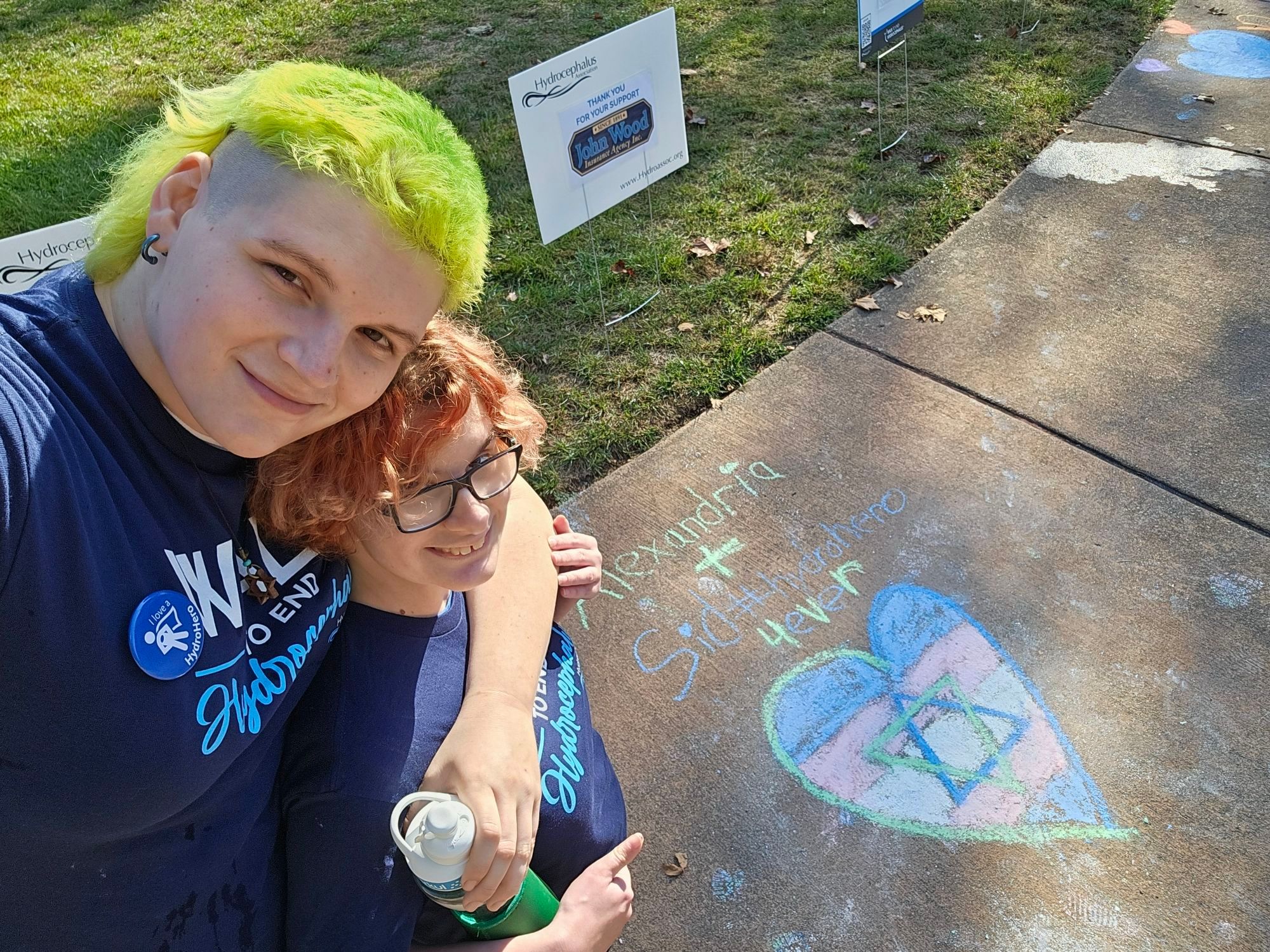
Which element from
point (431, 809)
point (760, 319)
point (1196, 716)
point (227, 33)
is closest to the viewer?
point (431, 809)

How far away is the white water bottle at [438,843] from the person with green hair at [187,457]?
0.03 metres

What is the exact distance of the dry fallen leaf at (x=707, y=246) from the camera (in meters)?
3.93

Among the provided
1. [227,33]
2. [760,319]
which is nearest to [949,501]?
[760,319]

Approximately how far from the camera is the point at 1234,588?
2.51 meters

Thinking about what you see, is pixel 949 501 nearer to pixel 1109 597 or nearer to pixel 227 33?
pixel 1109 597

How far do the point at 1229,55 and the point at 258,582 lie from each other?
5.84 metres

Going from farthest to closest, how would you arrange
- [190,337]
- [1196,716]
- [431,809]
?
[1196,716] < [431,809] < [190,337]

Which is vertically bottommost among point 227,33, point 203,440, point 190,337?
point 227,33

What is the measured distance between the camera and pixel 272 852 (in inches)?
54.5

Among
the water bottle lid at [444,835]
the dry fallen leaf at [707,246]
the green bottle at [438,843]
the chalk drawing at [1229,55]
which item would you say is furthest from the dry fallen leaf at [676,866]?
the chalk drawing at [1229,55]

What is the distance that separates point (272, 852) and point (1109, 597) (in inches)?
86.4

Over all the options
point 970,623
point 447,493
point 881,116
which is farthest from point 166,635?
point 881,116

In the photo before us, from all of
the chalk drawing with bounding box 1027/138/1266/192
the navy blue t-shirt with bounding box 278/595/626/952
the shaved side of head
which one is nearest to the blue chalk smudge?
the navy blue t-shirt with bounding box 278/595/626/952

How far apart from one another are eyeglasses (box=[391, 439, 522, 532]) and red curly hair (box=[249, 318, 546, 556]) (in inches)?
1.1
